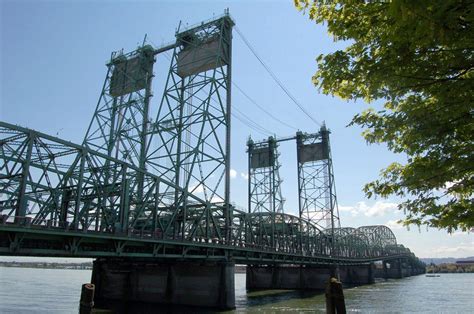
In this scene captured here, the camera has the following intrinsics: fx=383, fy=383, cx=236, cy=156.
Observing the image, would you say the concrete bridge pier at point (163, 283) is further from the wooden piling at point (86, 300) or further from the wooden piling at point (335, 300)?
the wooden piling at point (86, 300)

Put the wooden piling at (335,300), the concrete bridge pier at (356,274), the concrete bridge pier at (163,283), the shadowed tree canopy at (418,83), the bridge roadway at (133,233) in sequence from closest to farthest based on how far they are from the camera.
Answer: the shadowed tree canopy at (418,83) → the wooden piling at (335,300) → the bridge roadway at (133,233) → the concrete bridge pier at (163,283) → the concrete bridge pier at (356,274)

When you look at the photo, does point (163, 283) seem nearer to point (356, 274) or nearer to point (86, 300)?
point (86, 300)

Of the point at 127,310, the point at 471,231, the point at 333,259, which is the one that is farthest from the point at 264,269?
the point at 471,231

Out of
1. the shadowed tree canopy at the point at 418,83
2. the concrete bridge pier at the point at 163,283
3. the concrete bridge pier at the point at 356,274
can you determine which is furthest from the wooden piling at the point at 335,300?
the concrete bridge pier at the point at 356,274

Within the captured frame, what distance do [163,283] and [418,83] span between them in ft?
128

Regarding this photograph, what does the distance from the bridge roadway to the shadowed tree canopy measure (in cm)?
1994

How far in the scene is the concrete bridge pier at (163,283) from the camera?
38188mm

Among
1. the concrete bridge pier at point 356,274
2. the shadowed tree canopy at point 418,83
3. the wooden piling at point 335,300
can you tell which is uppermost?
the shadowed tree canopy at point 418,83

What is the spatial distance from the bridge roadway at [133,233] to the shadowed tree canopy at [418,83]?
19.9 metres

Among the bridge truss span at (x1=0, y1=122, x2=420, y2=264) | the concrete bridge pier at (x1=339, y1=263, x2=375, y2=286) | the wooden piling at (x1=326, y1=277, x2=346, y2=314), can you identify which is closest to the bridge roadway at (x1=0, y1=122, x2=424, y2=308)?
the bridge truss span at (x1=0, y1=122, x2=420, y2=264)

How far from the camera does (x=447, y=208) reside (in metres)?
9.77

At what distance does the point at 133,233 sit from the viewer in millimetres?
31703

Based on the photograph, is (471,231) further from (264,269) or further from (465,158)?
(264,269)

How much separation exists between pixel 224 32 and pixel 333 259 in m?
51.7
